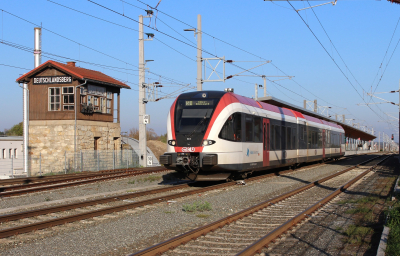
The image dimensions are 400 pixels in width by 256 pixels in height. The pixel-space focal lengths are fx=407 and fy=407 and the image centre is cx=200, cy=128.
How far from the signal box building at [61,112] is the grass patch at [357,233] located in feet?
75.1

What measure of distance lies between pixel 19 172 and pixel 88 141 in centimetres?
534

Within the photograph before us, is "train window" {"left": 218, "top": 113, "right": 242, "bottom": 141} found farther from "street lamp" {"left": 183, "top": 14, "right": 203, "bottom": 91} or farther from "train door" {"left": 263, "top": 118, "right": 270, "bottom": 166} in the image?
"street lamp" {"left": 183, "top": 14, "right": 203, "bottom": 91}

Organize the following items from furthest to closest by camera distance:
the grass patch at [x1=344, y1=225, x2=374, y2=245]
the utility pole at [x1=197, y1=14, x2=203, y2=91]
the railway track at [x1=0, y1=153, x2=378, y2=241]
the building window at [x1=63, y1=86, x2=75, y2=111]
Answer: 1. the building window at [x1=63, y1=86, x2=75, y2=111]
2. the utility pole at [x1=197, y1=14, x2=203, y2=91]
3. the railway track at [x1=0, y1=153, x2=378, y2=241]
4. the grass patch at [x1=344, y1=225, x2=374, y2=245]

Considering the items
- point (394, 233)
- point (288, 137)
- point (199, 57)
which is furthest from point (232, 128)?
point (199, 57)

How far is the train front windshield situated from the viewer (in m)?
13.5

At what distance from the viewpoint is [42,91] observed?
29.1 metres

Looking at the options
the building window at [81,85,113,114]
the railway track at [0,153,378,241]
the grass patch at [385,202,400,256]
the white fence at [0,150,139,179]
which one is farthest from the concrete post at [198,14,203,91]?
the grass patch at [385,202,400,256]

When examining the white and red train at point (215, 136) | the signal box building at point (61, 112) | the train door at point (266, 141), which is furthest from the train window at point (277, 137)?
the signal box building at point (61, 112)

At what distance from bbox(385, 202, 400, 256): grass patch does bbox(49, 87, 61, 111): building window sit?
25.0m

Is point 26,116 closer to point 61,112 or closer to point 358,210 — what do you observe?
point 61,112

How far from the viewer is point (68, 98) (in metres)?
28.4

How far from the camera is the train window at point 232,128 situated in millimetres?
13562

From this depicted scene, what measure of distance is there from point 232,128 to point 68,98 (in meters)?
17.9

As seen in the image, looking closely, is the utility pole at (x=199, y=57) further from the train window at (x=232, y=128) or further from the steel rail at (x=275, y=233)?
the steel rail at (x=275, y=233)
